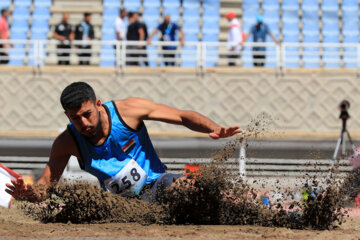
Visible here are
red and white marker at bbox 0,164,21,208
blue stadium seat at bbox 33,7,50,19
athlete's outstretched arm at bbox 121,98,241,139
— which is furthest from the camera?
blue stadium seat at bbox 33,7,50,19

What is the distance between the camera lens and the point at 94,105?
612 centimetres

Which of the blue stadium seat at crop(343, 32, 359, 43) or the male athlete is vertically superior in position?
the blue stadium seat at crop(343, 32, 359, 43)

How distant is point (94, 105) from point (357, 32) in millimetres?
15275

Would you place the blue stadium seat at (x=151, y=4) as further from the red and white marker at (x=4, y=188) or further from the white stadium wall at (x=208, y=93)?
the red and white marker at (x=4, y=188)

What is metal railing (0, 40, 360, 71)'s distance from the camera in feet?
52.2

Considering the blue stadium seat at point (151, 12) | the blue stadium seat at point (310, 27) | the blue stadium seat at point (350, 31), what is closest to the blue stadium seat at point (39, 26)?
the blue stadium seat at point (151, 12)

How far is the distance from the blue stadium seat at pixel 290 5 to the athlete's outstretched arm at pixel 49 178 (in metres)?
14.6

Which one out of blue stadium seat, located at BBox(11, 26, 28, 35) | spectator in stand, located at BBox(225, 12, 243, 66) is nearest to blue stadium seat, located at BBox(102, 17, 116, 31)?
blue stadium seat, located at BBox(11, 26, 28, 35)

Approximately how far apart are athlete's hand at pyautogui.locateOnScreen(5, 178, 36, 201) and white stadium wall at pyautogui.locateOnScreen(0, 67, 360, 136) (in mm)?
9930

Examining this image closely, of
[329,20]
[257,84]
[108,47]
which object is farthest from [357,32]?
[108,47]

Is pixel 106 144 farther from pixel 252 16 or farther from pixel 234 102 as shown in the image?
pixel 252 16

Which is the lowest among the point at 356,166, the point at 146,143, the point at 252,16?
the point at 356,166

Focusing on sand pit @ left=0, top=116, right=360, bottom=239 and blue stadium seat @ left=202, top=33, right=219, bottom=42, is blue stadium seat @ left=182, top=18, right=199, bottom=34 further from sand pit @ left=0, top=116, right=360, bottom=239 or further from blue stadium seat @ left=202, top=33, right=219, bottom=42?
sand pit @ left=0, top=116, right=360, bottom=239

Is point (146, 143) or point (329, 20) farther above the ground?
point (329, 20)
